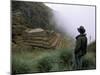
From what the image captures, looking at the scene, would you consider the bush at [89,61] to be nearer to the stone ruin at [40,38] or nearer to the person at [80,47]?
the person at [80,47]

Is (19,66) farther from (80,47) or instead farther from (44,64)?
(80,47)

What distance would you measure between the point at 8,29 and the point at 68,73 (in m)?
0.90

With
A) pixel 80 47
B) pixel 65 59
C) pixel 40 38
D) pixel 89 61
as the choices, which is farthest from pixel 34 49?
pixel 89 61

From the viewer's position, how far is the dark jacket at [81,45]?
238cm

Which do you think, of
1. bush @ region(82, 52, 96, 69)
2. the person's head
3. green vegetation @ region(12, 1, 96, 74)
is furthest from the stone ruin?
bush @ region(82, 52, 96, 69)

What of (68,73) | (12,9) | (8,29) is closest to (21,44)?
(8,29)

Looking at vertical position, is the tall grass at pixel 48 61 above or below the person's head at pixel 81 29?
below

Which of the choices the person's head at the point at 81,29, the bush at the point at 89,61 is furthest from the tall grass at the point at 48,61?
the person's head at the point at 81,29

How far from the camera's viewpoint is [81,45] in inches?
94.3

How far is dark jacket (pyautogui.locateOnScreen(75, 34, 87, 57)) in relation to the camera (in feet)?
7.80

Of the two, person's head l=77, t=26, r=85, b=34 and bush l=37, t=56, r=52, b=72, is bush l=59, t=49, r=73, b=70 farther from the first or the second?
person's head l=77, t=26, r=85, b=34

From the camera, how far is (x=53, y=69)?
228cm

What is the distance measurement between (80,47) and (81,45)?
3 cm

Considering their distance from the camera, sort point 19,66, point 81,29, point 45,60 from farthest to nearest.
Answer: point 81,29 < point 45,60 < point 19,66
